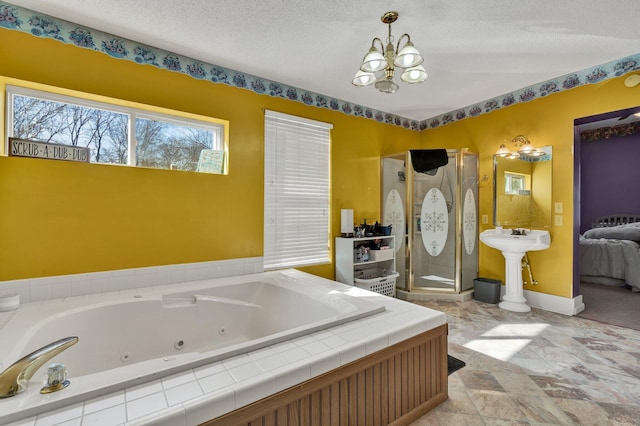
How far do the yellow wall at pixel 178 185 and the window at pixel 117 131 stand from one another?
137mm

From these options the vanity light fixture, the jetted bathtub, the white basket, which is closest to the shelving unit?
the white basket

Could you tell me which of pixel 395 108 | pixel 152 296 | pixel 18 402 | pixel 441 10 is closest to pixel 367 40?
pixel 441 10

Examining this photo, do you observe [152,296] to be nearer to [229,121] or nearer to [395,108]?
[229,121]

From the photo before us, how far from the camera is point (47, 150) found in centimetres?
201

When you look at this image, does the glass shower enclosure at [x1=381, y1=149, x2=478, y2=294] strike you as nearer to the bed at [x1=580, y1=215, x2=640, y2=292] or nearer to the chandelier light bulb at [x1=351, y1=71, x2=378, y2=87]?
the chandelier light bulb at [x1=351, y1=71, x2=378, y2=87]

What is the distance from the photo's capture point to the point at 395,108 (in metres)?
3.87

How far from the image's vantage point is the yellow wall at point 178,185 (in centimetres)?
197

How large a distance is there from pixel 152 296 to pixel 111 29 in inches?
75.3

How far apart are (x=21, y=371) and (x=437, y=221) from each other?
3724 mm

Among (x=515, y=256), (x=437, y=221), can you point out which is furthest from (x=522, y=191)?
(x=437, y=221)

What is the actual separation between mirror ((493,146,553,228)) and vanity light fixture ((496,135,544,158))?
4 centimetres

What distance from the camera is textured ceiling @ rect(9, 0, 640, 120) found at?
1.94 metres

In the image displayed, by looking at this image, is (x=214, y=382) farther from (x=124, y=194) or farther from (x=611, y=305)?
(x=611, y=305)

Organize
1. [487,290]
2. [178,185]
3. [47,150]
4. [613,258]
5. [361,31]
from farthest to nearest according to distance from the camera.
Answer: [613,258]
[487,290]
[178,185]
[361,31]
[47,150]
